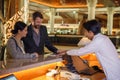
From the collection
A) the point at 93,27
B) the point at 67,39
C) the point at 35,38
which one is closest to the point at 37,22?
the point at 35,38

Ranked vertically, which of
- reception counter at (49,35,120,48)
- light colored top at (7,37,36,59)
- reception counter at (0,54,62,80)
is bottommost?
reception counter at (49,35,120,48)

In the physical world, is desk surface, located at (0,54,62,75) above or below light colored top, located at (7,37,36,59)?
below

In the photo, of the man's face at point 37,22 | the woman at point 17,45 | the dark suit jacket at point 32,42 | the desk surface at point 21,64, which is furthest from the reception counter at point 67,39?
the desk surface at point 21,64

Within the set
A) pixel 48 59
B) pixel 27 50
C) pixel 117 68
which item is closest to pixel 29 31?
pixel 27 50

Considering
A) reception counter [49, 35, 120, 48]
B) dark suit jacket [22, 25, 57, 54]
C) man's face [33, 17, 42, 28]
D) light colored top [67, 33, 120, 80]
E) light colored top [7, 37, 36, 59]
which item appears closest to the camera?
light colored top [67, 33, 120, 80]

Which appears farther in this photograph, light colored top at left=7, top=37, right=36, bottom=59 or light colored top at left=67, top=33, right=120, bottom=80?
light colored top at left=7, top=37, right=36, bottom=59

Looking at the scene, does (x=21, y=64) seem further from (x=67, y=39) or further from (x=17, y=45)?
(x=67, y=39)

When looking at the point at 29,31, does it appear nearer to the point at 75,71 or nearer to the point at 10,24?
the point at 75,71

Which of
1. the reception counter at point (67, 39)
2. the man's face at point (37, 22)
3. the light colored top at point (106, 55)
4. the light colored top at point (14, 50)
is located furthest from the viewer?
the reception counter at point (67, 39)

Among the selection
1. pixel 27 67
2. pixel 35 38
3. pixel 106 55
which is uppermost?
pixel 35 38

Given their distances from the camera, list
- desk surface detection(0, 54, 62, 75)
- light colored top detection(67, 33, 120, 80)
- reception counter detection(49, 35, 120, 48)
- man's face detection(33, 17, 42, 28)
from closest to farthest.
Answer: desk surface detection(0, 54, 62, 75) → light colored top detection(67, 33, 120, 80) → man's face detection(33, 17, 42, 28) → reception counter detection(49, 35, 120, 48)

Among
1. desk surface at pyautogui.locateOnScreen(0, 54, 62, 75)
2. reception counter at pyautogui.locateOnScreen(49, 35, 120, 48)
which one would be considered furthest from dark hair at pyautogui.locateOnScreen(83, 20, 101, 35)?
reception counter at pyautogui.locateOnScreen(49, 35, 120, 48)

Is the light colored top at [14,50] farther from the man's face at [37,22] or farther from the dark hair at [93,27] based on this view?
the dark hair at [93,27]

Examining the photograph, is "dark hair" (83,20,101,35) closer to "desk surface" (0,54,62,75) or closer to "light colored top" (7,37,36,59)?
"desk surface" (0,54,62,75)
